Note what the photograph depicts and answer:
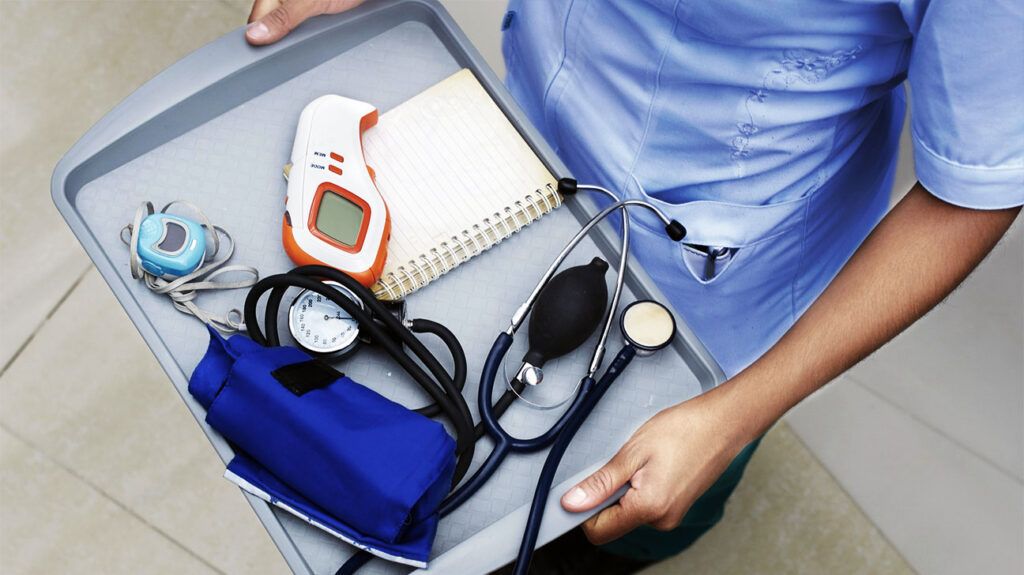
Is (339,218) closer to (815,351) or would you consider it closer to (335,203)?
(335,203)

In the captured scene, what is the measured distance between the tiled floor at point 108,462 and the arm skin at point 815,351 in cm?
88

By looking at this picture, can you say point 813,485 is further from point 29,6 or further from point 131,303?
point 29,6

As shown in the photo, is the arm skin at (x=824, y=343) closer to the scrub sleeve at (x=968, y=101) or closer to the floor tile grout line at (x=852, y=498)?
the scrub sleeve at (x=968, y=101)

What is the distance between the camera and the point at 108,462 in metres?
1.60

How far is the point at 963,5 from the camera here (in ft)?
2.09

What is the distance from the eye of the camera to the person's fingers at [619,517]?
0.73 metres

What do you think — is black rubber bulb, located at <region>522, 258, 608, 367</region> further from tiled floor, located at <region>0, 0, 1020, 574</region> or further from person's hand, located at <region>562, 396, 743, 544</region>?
tiled floor, located at <region>0, 0, 1020, 574</region>

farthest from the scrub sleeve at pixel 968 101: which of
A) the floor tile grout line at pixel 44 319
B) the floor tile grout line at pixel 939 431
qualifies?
the floor tile grout line at pixel 44 319

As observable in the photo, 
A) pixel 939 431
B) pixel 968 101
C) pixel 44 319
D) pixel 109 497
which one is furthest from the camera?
pixel 44 319

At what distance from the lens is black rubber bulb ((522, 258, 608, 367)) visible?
78 centimetres

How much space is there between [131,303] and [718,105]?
1.80ft

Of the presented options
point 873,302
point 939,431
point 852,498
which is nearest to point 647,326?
point 873,302

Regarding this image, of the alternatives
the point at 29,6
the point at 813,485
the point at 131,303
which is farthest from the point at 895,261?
the point at 29,6

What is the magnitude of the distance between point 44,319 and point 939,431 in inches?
61.0
